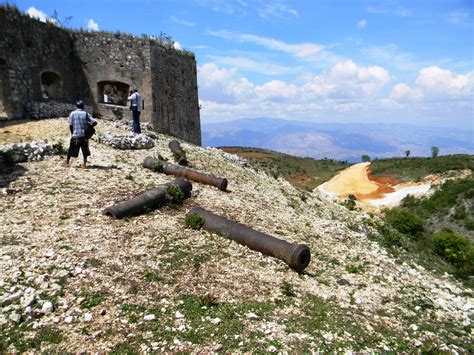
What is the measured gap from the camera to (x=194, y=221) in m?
9.96

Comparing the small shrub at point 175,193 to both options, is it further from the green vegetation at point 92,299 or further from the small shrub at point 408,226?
the small shrub at point 408,226

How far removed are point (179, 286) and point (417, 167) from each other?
46742 mm

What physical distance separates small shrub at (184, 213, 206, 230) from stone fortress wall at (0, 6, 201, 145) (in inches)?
569

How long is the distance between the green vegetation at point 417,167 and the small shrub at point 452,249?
2635cm

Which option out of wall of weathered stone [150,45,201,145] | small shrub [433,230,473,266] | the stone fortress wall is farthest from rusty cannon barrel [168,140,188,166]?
small shrub [433,230,473,266]

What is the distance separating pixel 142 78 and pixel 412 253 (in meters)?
18.8

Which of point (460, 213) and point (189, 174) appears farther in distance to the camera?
point (460, 213)

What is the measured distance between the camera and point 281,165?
5931 cm

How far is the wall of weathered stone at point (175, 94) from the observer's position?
24672 mm

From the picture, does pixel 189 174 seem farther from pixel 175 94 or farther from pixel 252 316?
pixel 175 94

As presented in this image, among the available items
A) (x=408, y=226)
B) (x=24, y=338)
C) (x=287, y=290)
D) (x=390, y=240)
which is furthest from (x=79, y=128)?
(x=408, y=226)

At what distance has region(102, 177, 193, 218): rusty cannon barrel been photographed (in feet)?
32.1

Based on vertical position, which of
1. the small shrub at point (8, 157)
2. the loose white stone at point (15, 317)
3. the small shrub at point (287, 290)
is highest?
the small shrub at point (8, 157)

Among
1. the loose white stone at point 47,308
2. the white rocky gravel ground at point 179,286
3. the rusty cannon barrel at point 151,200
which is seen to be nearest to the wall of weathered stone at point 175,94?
the white rocky gravel ground at point 179,286
